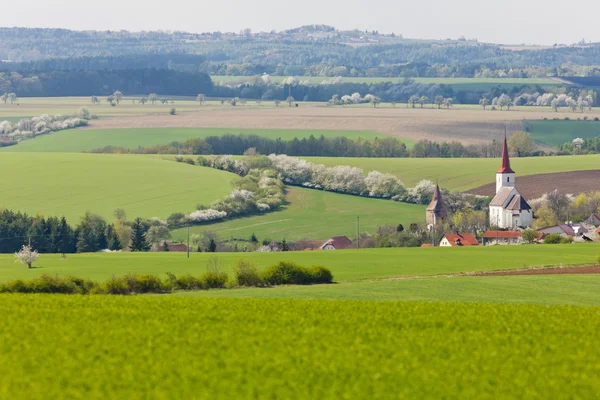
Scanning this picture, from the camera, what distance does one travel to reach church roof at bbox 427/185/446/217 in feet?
326

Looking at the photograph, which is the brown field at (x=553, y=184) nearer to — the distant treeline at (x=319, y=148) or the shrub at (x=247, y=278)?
the distant treeline at (x=319, y=148)

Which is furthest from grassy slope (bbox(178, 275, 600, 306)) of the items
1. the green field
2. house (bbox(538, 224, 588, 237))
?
the green field

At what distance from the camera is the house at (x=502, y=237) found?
88125mm

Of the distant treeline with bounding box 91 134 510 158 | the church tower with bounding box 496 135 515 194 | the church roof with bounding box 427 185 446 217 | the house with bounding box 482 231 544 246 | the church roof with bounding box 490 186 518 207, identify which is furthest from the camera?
the distant treeline with bounding box 91 134 510 158

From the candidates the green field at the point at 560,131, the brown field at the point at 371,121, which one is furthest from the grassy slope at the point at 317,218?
the green field at the point at 560,131

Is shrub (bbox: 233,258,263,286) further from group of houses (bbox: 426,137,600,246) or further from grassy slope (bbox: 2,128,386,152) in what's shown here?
grassy slope (bbox: 2,128,386,152)

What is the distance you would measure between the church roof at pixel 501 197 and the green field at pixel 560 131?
43.1m

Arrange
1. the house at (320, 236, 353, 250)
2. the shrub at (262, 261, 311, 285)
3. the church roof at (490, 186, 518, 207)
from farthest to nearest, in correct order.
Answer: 1. the church roof at (490, 186, 518, 207)
2. the house at (320, 236, 353, 250)
3. the shrub at (262, 261, 311, 285)

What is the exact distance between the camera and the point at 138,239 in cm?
8431

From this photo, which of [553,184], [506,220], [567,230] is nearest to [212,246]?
[567,230]

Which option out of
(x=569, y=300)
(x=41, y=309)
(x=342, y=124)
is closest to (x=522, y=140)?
(x=342, y=124)

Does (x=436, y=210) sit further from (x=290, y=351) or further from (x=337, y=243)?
(x=290, y=351)

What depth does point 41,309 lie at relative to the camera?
87.4ft

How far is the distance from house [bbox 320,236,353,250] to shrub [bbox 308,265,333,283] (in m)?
31.3
